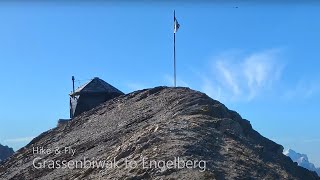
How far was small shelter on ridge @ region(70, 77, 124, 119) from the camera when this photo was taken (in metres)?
43.5

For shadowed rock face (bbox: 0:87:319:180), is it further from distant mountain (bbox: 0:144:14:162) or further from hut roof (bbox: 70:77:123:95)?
distant mountain (bbox: 0:144:14:162)

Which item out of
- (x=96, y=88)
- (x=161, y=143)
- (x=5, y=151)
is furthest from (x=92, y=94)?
(x=5, y=151)

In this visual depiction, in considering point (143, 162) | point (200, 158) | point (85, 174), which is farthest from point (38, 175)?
point (200, 158)

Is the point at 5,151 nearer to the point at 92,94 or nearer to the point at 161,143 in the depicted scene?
the point at 92,94

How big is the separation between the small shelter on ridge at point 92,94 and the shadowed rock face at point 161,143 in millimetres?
8744

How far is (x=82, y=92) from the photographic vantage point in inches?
1742

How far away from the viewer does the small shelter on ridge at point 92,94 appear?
143 ft

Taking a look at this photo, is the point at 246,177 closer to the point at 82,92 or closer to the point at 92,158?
the point at 92,158

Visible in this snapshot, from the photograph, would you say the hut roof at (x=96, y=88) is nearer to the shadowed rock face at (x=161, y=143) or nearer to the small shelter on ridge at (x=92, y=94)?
the small shelter on ridge at (x=92, y=94)

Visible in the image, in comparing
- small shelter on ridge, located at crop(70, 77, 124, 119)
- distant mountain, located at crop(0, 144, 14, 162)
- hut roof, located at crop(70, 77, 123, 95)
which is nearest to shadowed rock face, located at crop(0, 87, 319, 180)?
small shelter on ridge, located at crop(70, 77, 124, 119)

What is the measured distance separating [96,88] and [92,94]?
0.61m

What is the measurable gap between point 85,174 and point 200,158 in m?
4.45

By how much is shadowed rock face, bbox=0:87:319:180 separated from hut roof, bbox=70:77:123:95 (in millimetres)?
9056

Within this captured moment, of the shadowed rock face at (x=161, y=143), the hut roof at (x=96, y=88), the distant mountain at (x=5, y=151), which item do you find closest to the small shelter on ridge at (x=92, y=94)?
the hut roof at (x=96, y=88)
